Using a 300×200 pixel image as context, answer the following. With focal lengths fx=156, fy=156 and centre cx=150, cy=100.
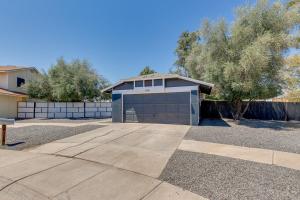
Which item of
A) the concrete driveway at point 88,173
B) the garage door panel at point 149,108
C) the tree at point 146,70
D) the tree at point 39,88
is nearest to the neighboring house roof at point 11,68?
the tree at point 39,88

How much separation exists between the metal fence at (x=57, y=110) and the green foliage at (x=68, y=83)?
31.5 inches

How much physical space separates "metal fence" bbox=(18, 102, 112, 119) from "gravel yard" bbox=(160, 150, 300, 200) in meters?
15.1

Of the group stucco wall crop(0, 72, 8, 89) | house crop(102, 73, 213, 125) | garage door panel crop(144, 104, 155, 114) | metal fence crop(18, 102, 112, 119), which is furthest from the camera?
stucco wall crop(0, 72, 8, 89)

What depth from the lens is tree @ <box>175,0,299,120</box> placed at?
33.0 feet

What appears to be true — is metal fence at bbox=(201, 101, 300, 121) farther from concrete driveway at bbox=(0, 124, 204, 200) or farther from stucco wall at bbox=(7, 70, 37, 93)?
stucco wall at bbox=(7, 70, 37, 93)

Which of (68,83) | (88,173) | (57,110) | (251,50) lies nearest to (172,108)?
(251,50)

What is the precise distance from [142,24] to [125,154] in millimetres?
15715

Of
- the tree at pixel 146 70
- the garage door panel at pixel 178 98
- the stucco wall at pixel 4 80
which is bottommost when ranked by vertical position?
the garage door panel at pixel 178 98

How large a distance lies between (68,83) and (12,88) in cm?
695

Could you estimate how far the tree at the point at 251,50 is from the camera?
10.1 meters

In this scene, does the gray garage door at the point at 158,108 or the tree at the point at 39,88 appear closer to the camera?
the gray garage door at the point at 158,108

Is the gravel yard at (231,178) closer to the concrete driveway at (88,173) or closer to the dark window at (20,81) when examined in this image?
the concrete driveway at (88,173)

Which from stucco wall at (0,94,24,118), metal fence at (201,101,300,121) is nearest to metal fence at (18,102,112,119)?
stucco wall at (0,94,24,118)

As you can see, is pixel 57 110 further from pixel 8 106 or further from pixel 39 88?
pixel 8 106
